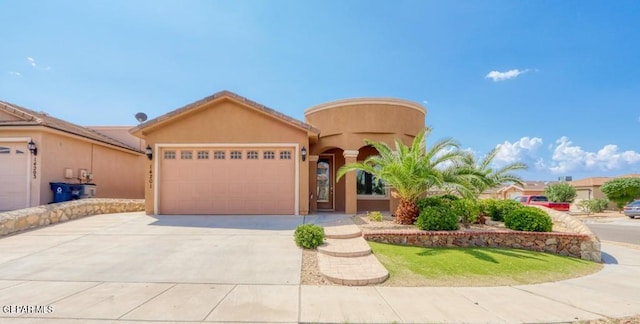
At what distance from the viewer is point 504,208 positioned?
11.7 metres

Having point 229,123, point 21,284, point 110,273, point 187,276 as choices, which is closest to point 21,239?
point 21,284

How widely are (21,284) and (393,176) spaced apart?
377 inches

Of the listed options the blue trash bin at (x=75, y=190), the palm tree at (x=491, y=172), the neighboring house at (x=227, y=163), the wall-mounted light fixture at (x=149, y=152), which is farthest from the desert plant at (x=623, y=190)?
the blue trash bin at (x=75, y=190)

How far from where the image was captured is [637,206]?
928 inches

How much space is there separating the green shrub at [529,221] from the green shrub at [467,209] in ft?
3.67

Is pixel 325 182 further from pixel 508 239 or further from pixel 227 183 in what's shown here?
pixel 508 239

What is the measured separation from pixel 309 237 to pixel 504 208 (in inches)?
318

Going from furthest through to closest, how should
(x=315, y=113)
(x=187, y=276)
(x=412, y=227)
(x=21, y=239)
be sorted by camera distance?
(x=315, y=113)
(x=412, y=227)
(x=21, y=239)
(x=187, y=276)

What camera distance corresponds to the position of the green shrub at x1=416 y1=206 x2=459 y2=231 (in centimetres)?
955

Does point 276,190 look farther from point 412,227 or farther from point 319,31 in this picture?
point 319,31

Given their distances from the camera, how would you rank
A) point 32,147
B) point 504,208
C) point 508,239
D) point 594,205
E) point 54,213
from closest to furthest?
point 508,239, point 54,213, point 504,208, point 32,147, point 594,205

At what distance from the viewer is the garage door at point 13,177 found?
41.3ft

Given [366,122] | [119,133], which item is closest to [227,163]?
[366,122]

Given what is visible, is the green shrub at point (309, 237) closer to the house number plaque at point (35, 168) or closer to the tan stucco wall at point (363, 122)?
the tan stucco wall at point (363, 122)
